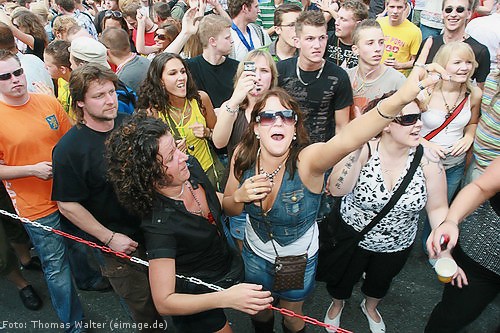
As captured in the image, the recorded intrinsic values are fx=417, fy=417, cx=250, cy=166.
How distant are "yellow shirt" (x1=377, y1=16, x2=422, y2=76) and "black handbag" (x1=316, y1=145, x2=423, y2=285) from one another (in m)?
2.57

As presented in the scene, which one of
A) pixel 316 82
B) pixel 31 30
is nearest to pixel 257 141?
pixel 316 82

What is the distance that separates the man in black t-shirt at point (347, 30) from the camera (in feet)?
15.5

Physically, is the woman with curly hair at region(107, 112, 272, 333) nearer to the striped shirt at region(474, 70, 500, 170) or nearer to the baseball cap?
the baseball cap

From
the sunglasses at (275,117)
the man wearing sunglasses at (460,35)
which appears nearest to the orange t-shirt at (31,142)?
the sunglasses at (275,117)

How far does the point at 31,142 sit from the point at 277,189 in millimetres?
1774

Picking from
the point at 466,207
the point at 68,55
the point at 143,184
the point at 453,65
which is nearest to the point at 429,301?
the point at 466,207

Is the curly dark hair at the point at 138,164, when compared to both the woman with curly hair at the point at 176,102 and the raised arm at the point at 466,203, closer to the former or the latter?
the woman with curly hair at the point at 176,102

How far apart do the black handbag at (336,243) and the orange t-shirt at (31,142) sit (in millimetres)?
2002

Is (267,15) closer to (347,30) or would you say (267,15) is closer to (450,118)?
(347,30)

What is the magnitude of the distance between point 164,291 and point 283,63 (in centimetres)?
249

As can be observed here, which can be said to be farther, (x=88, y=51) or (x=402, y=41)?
(x=402, y=41)

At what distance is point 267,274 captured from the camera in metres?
2.65

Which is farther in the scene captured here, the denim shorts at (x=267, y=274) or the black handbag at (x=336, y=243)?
the black handbag at (x=336, y=243)

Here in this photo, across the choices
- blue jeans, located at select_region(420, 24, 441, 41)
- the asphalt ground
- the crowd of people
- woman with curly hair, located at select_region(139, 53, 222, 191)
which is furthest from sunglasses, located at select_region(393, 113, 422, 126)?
blue jeans, located at select_region(420, 24, 441, 41)
